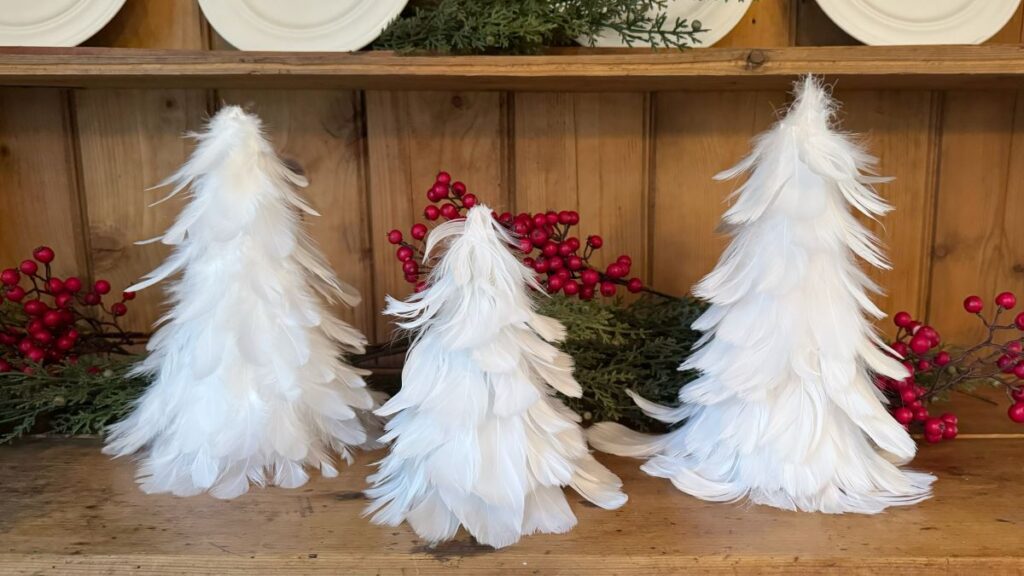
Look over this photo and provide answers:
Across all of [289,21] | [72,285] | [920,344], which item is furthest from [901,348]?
[72,285]

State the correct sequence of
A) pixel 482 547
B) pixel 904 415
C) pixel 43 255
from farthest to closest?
pixel 43 255 → pixel 904 415 → pixel 482 547

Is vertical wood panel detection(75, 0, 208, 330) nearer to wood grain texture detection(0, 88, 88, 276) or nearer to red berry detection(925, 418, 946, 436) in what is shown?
wood grain texture detection(0, 88, 88, 276)

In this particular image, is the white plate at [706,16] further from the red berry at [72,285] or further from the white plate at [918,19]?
the red berry at [72,285]

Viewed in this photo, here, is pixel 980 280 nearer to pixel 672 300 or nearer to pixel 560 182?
pixel 672 300

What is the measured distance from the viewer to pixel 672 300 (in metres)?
0.81

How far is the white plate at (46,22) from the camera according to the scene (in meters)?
0.73

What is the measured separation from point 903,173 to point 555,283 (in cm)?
45

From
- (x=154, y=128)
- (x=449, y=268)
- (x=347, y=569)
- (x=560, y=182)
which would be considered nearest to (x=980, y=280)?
(x=560, y=182)

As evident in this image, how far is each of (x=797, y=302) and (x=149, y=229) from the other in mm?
709

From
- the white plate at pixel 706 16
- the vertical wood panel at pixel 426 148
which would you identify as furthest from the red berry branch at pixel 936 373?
the vertical wood panel at pixel 426 148

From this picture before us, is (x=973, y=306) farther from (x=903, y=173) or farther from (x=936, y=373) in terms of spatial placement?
(x=903, y=173)

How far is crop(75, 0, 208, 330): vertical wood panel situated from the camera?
842 millimetres

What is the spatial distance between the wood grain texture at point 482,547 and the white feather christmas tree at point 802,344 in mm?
27

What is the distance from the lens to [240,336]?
0.64m
